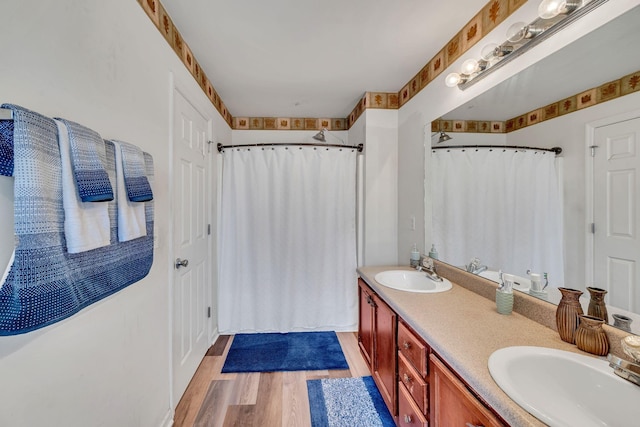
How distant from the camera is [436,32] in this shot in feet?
5.31

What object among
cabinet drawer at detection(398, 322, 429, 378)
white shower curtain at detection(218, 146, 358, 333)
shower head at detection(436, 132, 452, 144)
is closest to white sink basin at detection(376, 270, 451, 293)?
cabinet drawer at detection(398, 322, 429, 378)

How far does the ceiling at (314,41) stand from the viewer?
140 cm

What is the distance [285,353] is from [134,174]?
6.23 feet

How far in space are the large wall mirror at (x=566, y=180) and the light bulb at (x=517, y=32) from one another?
149 millimetres

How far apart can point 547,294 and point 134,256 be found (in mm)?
1794

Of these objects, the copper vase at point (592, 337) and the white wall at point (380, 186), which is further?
the white wall at point (380, 186)

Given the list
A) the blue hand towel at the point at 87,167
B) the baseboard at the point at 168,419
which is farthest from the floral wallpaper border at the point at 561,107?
the baseboard at the point at 168,419

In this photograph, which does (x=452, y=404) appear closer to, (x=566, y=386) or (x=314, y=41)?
(x=566, y=386)

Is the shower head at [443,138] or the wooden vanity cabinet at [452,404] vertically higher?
the shower head at [443,138]

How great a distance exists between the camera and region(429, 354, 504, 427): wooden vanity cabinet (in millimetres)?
778

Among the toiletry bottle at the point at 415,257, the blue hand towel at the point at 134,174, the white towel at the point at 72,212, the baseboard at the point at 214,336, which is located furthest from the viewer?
the baseboard at the point at 214,336

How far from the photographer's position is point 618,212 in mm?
896

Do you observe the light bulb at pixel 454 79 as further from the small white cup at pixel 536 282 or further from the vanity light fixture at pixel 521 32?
the small white cup at pixel 536 282

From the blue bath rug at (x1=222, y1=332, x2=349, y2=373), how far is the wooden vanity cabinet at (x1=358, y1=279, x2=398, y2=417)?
34cm
